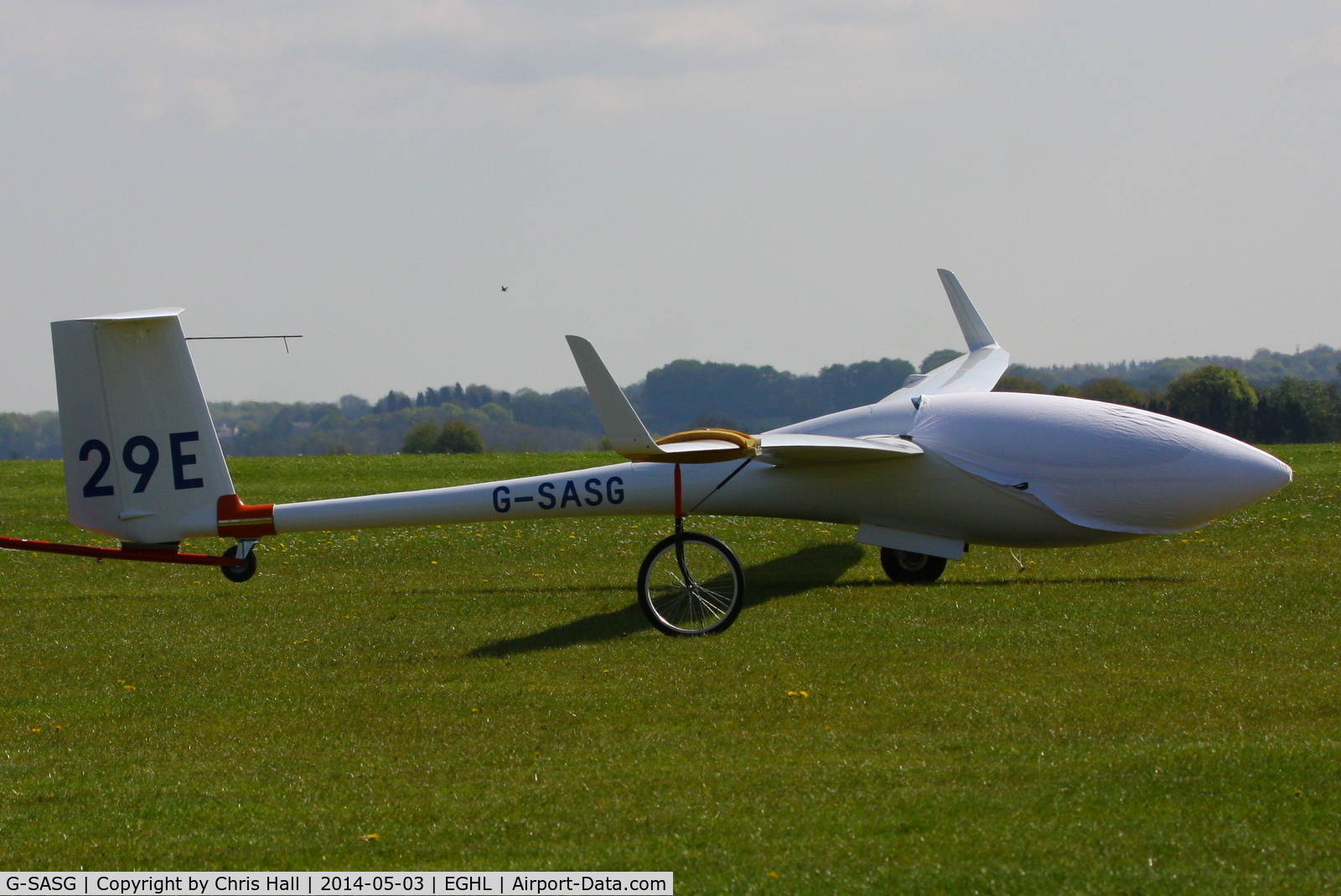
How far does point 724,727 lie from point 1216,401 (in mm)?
27259

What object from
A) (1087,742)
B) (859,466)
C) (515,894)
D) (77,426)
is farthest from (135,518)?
(1087,742)

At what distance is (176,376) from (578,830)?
733cm

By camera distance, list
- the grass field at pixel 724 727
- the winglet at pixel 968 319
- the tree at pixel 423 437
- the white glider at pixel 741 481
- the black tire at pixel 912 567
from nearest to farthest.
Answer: the grass field at pixel 724 727, the white glider at pixel 741 481, the black tire at pixel 912 567, the winglet at pixel 968 319, the tree at pixel 423 437

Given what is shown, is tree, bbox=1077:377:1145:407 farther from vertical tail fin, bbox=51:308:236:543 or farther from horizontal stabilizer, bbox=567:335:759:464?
vertical tail fin, bbox=51:308:236:543

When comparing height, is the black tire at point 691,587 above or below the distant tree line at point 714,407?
below

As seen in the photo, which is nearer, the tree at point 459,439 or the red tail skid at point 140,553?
the red tail skid at point 140,553

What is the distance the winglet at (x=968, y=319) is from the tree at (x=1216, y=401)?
12.0 metres

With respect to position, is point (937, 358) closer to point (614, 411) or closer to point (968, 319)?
point (968, 319)

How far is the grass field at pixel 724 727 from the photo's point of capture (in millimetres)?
5715

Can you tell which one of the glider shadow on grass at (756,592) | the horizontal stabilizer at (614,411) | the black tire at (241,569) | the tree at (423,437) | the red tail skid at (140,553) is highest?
the tree at (423,437)

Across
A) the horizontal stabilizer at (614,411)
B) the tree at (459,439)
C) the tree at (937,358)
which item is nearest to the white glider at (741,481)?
the horizontal stabilizer at (614,411)

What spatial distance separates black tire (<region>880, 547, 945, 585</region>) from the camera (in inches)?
528

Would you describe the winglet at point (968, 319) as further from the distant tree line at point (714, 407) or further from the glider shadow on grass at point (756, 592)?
the glider shadow on grass at point (756, 592)

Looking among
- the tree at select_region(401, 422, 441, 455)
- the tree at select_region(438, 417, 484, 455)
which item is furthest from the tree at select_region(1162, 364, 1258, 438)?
the tree at select_region(401, 422, 441, 455)
